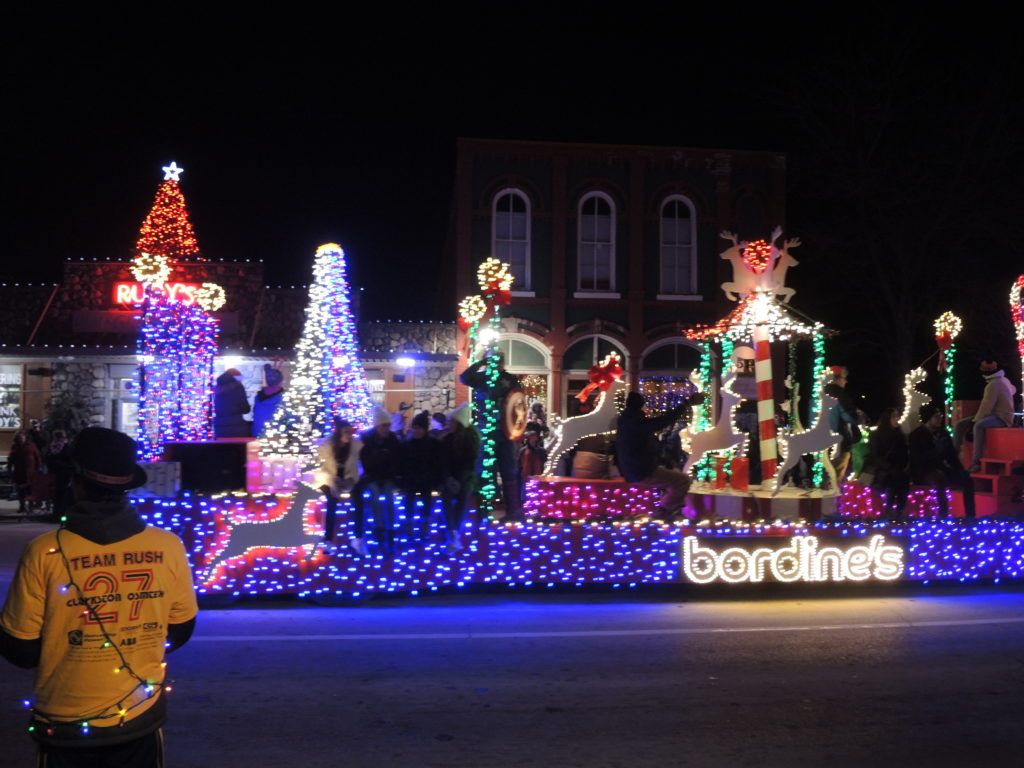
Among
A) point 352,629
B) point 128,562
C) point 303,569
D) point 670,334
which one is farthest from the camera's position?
point 670,334

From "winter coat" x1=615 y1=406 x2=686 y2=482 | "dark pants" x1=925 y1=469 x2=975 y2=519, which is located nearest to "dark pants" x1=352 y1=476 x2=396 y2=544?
"winter coat" x1=615 y1=406 x2=686 y2=482

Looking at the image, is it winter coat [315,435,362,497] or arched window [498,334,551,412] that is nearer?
winter coat [315,435,362,497]

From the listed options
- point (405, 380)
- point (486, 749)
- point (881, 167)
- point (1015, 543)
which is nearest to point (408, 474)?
point (486, 749)

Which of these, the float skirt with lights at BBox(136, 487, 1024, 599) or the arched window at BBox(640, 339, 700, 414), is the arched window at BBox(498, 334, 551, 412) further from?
the float skirt with lights at BBox(136, 487, 1024, 599)

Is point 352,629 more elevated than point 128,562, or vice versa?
point 128,562

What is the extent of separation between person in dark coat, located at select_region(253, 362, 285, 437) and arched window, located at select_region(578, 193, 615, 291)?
525 inches

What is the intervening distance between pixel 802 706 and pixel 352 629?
13.0 ft

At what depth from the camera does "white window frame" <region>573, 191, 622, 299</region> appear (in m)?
26.5

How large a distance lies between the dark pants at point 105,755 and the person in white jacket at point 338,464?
20.6 feet

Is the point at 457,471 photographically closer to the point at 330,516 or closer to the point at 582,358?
the point at 330,516

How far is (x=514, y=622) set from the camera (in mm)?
9016

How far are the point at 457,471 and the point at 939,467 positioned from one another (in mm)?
6669

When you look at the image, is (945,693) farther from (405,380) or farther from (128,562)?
(405,380)

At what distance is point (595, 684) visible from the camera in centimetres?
697
